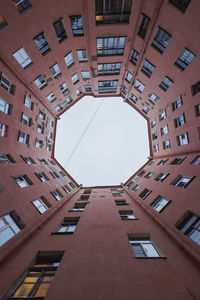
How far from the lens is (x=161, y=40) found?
16.3 meters

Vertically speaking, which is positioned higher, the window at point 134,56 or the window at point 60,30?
the window at point 60,30

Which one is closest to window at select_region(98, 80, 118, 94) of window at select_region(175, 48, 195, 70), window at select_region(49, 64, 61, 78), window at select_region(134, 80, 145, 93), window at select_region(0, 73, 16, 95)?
window at select_region(134, 80, 145, 93)

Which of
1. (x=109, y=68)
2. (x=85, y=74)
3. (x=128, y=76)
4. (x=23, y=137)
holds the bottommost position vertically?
(x=23, y=137)

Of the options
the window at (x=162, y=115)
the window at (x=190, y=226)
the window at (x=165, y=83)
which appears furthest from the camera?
the window at (x=162, y=115)

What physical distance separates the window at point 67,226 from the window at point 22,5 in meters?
20.2

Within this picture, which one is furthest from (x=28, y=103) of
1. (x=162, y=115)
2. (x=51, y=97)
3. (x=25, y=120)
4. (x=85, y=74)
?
(x=162, y=115)

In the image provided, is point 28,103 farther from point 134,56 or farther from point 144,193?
point 144,193

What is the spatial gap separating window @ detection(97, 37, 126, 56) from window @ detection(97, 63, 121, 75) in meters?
2.44

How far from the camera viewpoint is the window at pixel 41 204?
14311 mm

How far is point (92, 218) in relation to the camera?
13883 millimetres

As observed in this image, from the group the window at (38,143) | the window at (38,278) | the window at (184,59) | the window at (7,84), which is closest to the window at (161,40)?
the window at (184,59)

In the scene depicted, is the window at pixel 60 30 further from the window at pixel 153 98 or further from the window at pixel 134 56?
the window at pixel 153 98

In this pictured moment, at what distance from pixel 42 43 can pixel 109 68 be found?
11648 mm

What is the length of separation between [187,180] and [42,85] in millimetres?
22694
